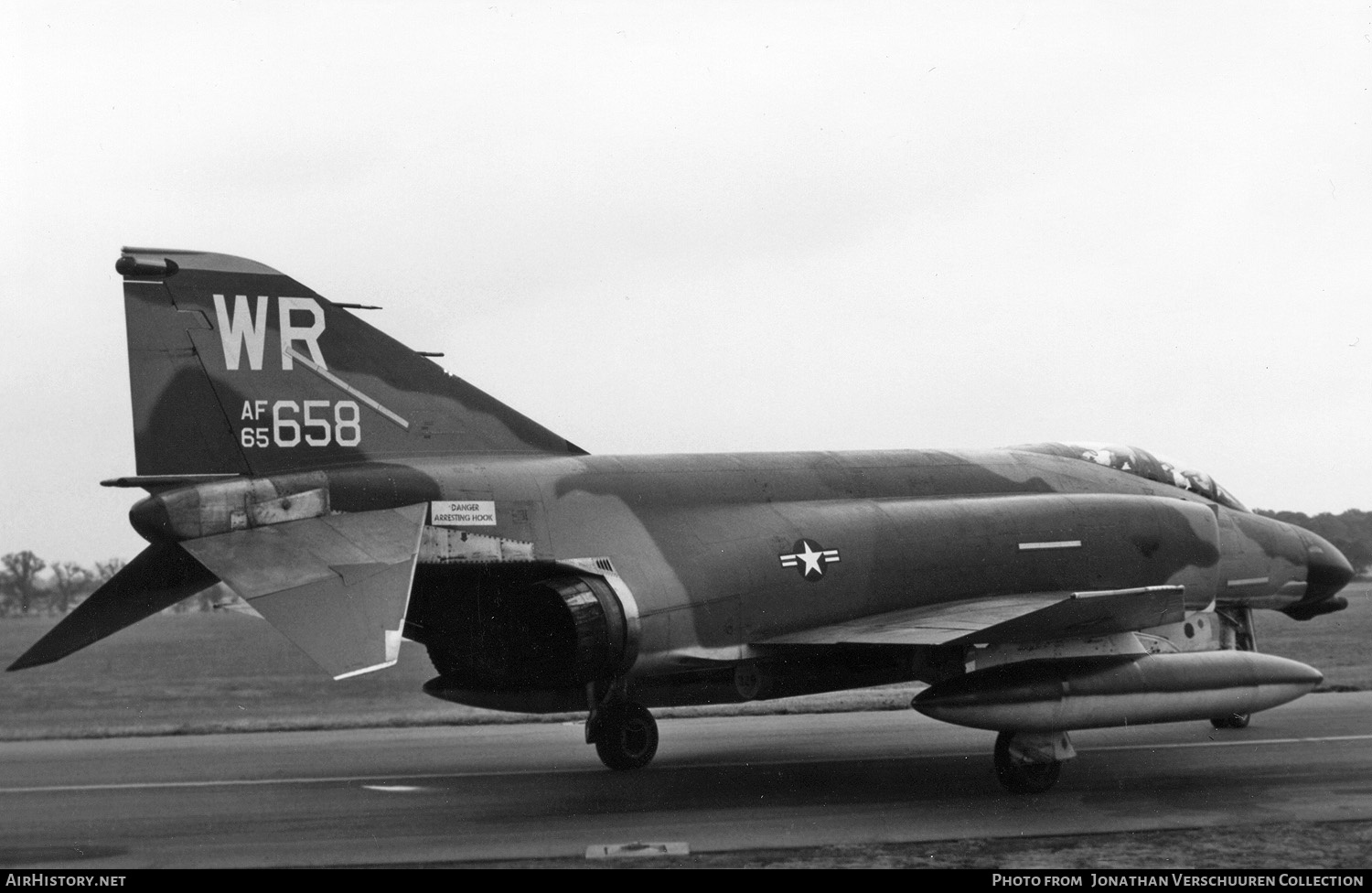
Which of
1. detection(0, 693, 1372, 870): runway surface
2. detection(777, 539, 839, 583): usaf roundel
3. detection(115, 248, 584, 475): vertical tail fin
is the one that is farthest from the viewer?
detection(777, 539, 839, 583): usaf roundel

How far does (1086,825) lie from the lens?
895cm

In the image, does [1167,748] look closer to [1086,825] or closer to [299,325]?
[1086,825]

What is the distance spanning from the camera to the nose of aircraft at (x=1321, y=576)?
565 inches

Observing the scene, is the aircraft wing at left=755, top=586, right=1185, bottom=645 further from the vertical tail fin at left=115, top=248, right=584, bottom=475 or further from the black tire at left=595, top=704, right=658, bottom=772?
the vertical tail fin at left=115, top=248, right=584, bottom=475

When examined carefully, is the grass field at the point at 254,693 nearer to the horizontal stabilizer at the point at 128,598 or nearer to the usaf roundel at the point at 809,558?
the usaf roundel at the point at 809,558

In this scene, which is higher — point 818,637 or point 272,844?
point 818,637

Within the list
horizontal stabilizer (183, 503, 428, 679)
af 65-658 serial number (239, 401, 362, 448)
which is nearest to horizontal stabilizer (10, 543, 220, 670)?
af 65-658 serial number (239, 401, 362, 448)

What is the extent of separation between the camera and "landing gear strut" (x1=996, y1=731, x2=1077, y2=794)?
10.5 meters

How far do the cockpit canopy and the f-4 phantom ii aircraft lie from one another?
1.76m

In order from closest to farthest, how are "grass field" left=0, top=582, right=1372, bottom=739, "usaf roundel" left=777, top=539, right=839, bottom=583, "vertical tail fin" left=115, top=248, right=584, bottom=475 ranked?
"vertical tail fin" left=115, top=248, right=584, bottom=475 < "usaf roundel" left=777, top=539, right=839, bottom=583 < "grass field" left=0, top=582, right=1372, bottom=739

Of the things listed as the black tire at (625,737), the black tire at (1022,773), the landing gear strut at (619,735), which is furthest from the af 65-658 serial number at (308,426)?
the black tire at (1022,773)
